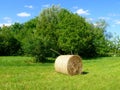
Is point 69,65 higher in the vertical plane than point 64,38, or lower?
lower

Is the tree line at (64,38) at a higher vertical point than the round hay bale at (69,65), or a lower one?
higher

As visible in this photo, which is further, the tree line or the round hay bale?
the tree line

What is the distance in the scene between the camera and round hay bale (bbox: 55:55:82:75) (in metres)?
20.1

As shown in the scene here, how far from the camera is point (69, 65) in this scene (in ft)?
66.5

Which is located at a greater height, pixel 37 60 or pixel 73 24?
pixel 73 24

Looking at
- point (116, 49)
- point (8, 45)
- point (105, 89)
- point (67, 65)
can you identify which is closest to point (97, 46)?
point (116, 49)

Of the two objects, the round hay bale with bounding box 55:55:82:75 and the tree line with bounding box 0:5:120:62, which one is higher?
the tree line with bounding box 0:5:120:62

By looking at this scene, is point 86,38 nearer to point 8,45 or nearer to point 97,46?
point 97,46

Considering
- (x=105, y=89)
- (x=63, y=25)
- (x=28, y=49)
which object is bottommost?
(x=105, y=89)

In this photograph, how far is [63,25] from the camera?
52.0 meters

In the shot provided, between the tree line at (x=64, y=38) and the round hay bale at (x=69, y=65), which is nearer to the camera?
the round hay bale at (x=69, y=65)

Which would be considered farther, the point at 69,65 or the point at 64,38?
the point at 64,38

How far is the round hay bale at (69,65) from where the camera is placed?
20.1 metres

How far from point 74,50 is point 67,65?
2899cm
